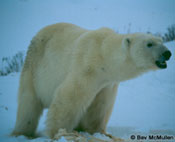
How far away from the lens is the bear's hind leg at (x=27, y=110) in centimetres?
327

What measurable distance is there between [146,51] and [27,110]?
187cm

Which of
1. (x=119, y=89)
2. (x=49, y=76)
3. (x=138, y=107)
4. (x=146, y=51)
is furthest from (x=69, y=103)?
(x=119, y=89)

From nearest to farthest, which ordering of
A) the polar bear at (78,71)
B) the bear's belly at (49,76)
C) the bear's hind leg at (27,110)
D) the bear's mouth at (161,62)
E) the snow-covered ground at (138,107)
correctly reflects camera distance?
the bear's mouth at (161,62), the polar bear at (78,71), the bear's belly at (49,76), the bear's hind leg at (27,110), the snow-covered ground at (138,107)

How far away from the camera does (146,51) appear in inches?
102

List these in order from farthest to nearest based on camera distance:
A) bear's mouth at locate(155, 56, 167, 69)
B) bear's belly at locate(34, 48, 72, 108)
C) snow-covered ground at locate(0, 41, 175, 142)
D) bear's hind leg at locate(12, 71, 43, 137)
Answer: snow-covered ground at locate(0, 41, 175, 142), bear's hind leg at locate(12, 71, 43, 137), bear's belly at locate(34, 48, 72, 108), bear's mouth at locate(155, 56, 167, 69)

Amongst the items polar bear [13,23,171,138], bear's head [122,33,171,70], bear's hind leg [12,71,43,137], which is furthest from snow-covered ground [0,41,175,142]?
bear's head [122,33,171,70]

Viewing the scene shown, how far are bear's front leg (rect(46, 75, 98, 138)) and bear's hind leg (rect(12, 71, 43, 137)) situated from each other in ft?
2.10

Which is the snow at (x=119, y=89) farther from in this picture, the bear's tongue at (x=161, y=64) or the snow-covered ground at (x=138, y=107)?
the bear's tongue at (x=161, y=64)

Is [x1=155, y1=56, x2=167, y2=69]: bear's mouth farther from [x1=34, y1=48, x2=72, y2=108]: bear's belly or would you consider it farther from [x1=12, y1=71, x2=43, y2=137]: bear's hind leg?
[x1=12, y1=71, x2=43, y2=137]: bear's hind leg

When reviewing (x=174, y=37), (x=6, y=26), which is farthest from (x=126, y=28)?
(x=6, y=26)

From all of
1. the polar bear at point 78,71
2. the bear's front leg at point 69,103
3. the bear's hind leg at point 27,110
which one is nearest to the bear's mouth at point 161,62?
the polar bear at point 78,71

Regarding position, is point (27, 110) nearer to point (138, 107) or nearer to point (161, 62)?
point (161, 62)

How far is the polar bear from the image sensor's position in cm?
265

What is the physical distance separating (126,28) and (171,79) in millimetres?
4738
